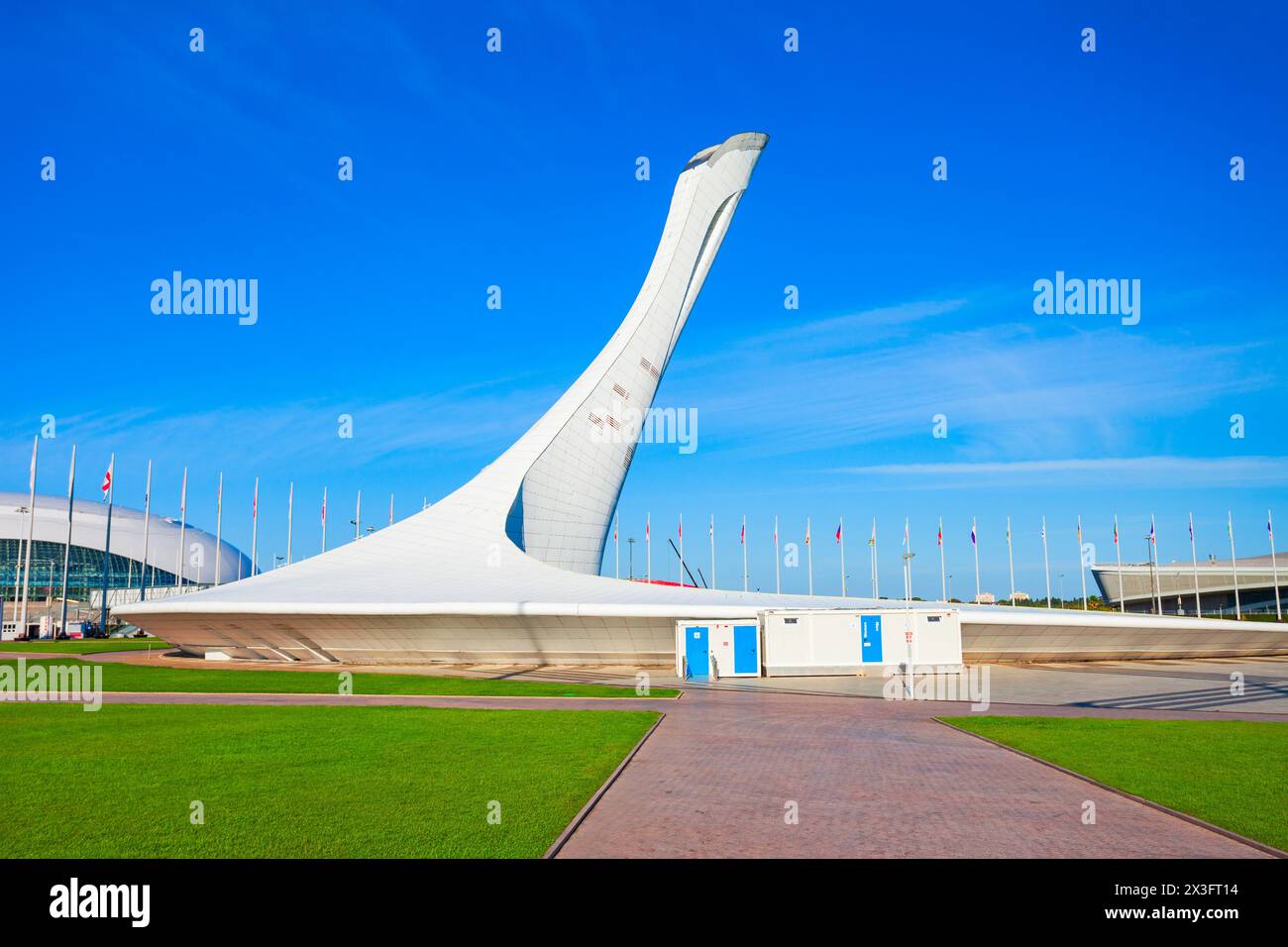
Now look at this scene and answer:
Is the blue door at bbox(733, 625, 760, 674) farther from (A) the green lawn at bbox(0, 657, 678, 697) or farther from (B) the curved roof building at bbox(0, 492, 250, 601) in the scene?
(B) the curved roof building at bbox(0, 492, 250, 601)

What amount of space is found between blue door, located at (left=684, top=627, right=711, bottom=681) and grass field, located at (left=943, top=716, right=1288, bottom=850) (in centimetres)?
750

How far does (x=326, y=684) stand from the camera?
1662 centimetres

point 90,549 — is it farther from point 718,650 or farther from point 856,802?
point 856,802

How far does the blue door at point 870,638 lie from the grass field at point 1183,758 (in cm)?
727

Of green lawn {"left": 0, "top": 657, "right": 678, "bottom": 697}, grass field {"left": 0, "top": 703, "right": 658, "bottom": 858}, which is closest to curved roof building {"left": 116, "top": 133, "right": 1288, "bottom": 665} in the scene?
green lawn {"left": 0, "top": 657, "right": 678, "bottom": 697}

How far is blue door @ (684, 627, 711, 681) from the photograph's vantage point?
62.1ft

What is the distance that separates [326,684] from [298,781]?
10.2m

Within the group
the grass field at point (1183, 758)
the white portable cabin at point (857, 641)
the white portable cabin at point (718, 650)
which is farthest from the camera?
the white portable cabin at point (857, 641)

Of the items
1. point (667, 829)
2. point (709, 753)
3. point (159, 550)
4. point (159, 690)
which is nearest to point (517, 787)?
point (667, 829)

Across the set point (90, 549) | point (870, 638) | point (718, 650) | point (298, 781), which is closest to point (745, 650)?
point (718, 650)

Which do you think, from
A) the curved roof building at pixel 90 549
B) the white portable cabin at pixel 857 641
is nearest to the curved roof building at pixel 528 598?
the white portable cabin at pixel 857 641

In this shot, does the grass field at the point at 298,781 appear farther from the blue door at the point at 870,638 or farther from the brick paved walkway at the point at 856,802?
the blue door at the point at 870,638

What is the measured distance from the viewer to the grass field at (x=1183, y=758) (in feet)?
20.4
